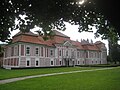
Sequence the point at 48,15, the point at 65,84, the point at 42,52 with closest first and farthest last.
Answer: the point at 48,15
the point at 65,84
the point at 42,52

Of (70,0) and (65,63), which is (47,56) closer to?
(65,63)

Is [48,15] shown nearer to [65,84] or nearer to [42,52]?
[65,84]

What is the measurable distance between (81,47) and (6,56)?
2981 cm

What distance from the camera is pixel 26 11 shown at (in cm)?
880

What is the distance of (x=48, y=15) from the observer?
847cm

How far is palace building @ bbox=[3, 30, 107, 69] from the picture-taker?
45000 millimetres

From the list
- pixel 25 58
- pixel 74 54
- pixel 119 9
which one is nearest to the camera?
pixel 119 9

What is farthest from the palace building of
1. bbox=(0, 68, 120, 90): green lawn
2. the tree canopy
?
the tree canopy

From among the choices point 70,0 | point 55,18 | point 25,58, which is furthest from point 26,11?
point 25,58

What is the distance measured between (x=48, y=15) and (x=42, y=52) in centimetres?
4204

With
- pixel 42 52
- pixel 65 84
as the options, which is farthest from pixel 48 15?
pixel 42 52

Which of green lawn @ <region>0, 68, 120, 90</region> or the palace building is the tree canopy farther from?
the palace building

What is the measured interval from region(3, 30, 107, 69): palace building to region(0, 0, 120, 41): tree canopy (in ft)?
93.2

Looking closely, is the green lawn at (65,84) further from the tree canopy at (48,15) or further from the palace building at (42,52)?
the palace building at (42,52)
